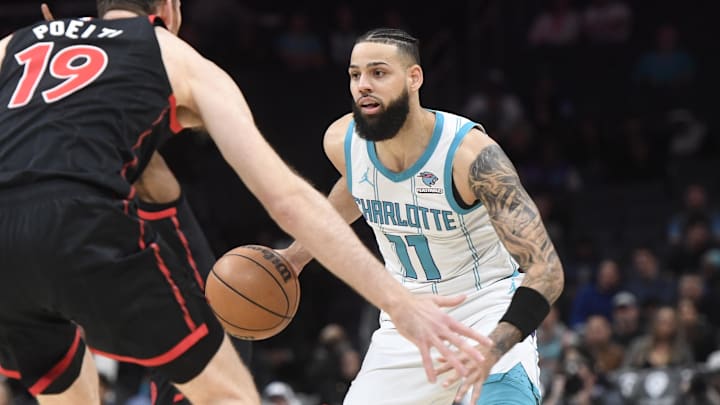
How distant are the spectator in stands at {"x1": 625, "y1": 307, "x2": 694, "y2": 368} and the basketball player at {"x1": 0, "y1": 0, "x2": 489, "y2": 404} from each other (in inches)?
318

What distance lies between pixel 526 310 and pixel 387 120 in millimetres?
1316

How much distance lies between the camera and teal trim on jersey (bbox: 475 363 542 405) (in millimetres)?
5359

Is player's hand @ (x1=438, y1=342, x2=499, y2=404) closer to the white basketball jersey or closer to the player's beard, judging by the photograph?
the white basketball jersey

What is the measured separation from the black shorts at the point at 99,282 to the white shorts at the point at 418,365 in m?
1.68

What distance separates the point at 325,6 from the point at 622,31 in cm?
424

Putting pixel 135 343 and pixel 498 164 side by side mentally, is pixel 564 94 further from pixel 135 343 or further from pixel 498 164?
pixel 135 343

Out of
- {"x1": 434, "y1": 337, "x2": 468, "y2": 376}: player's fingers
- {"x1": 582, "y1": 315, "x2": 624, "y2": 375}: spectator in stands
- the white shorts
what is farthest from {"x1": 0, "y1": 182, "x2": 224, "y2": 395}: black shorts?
{"x1": 582, "y1": 315, "x2": 624, "y2": 375}: spectator in stands

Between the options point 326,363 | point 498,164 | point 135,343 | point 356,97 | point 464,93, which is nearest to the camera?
point 135,343

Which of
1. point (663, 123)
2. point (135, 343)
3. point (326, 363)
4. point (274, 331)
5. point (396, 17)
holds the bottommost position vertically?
point (326, 363)

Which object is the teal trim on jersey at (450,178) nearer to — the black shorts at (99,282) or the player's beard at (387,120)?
the player's beard at (387,120)

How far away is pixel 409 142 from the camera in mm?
5828

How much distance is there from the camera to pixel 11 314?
13.3 ft

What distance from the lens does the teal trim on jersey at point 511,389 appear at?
536cm

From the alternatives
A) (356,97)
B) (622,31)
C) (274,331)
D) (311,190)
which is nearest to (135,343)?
(311,190)
